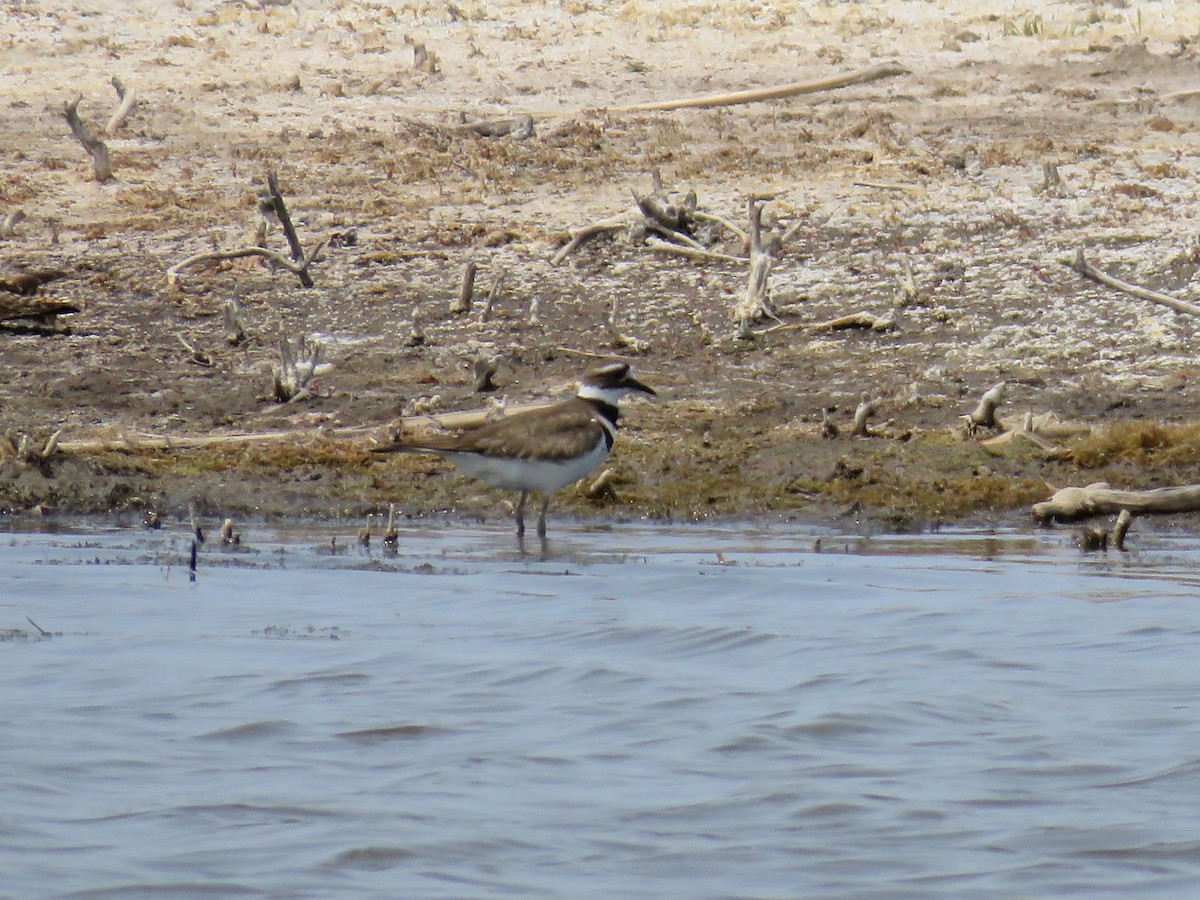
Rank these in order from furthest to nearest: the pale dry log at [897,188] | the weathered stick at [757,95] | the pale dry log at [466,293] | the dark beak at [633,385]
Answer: the weathered stick at [757,95], the pale dry log at [897,188], the pale dry log at [466,293], the dark beak at [633,385]

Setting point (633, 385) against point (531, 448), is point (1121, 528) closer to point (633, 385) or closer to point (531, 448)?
point (633, 385)

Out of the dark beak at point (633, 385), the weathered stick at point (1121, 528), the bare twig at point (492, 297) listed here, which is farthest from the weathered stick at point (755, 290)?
the weathered stick at point (1121, 528)

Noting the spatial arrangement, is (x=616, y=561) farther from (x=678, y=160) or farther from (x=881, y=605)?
(x=678, y=160)

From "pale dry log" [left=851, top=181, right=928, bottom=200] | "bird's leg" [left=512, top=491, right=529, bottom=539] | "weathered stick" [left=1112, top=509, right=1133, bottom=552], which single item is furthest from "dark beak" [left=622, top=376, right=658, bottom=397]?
"pale dry log" [left=851, top=181, right=928, bottom=200]

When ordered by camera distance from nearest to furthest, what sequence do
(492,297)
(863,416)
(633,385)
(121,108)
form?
1. (633,385)
2. (863,416)
3. (492,297)
4. (121,108)

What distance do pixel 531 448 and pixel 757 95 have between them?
1036cm

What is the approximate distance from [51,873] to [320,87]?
1728 cm

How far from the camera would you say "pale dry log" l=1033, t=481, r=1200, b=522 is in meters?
10.9

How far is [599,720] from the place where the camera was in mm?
6984

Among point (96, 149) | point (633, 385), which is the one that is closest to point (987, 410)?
point (633, 385)

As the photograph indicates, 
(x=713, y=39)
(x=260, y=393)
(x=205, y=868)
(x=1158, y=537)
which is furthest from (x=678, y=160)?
(x=205, y=868)

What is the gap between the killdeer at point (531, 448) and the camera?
11.1m

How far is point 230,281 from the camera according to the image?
15953 millimetres

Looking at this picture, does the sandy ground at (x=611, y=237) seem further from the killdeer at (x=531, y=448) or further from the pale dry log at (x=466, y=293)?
the killdeer at (x=531, y=448)
